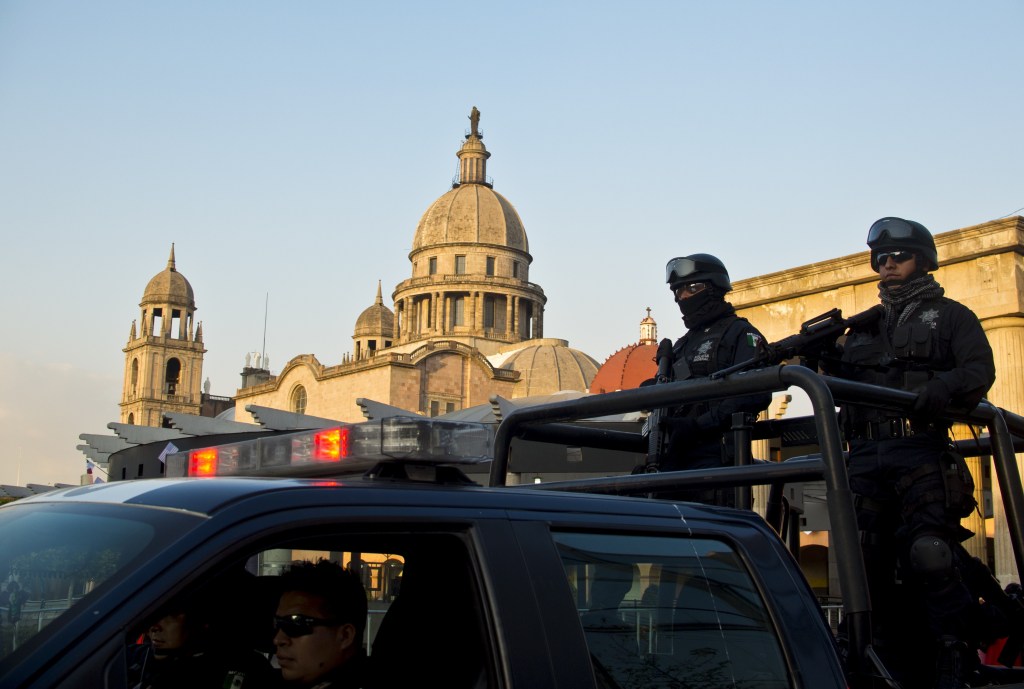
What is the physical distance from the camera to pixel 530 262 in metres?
104

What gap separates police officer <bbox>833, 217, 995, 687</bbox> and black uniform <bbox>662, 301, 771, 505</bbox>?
43 cm

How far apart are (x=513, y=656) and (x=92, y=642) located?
78 cm

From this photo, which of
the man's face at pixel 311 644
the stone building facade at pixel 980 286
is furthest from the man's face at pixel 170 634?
the stone building facade at pixel 980 286

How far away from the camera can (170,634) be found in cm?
251

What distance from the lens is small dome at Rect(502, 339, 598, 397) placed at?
86.2 m

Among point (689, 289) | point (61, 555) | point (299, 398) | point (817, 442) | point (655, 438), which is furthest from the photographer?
point (299, 398)

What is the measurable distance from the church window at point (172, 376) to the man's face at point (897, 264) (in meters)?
110

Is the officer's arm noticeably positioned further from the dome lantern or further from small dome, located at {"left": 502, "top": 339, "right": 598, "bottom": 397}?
the dome lantern

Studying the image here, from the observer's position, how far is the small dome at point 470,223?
3957 inches

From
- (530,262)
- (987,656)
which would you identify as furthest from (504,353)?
(987,656)

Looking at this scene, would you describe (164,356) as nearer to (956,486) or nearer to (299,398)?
(299,398)

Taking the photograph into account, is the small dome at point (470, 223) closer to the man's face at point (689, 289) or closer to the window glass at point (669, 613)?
the man's face at point (689, 289)

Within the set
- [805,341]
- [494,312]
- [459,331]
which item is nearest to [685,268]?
[805,341]

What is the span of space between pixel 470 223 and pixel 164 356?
3161 cm
